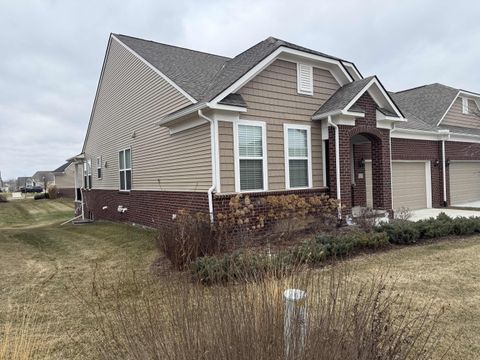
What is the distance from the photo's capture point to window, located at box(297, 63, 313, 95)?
1071 cm

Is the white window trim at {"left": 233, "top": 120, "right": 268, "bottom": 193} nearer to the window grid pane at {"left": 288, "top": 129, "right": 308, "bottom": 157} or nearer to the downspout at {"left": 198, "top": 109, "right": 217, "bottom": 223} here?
the downspout at {"left": 198, "top": 109, "right": 217, "bottom": 223}

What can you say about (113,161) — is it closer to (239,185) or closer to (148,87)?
(148,87)

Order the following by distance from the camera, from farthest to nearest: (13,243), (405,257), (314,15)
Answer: (314,15) < (13,243) < (405,257)

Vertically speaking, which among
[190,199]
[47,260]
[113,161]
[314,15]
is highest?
[314,15]

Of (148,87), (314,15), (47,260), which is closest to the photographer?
(47,260)

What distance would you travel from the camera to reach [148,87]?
1273 centimetres

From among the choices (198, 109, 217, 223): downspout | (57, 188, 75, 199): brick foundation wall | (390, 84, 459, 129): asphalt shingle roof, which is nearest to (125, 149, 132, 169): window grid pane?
(198, 109, 217, 223): downspout

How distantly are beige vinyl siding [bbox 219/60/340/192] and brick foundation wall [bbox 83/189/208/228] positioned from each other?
5.49 ft

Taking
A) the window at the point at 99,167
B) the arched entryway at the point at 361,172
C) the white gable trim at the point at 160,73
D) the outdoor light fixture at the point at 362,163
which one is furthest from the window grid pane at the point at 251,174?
the window at the point at 99,167

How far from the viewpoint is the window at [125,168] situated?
14.9 meters

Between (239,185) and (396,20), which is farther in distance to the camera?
(396,20)

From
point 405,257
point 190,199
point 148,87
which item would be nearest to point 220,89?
point 190,199

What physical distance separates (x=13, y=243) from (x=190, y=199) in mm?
6299

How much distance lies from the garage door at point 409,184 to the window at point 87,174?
1538 cm
